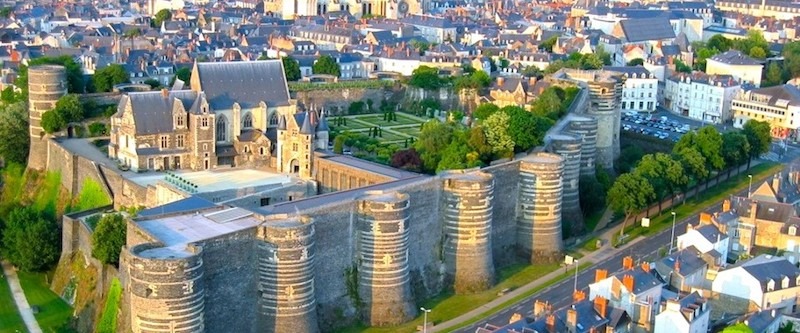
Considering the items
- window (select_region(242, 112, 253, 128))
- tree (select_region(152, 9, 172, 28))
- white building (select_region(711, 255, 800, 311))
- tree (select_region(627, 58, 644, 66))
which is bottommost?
white building (select_region(711, 255, 800, 311))

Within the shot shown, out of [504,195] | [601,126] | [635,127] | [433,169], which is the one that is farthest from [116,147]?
[635,127]

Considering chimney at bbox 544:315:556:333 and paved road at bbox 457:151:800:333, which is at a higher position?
chimney at bbox 544:315:556:333

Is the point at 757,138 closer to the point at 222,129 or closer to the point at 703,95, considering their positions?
the point at 703,95

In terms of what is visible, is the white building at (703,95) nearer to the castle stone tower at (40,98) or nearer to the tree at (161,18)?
the castle stone tower at (40,98)

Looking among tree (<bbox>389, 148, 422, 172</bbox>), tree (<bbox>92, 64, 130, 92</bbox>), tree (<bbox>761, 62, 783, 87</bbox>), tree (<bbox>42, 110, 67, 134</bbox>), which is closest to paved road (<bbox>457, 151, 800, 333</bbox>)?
tree (<bbox>389, 148, 422, 172</bbox>)

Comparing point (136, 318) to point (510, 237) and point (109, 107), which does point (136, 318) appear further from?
point (109, 107)

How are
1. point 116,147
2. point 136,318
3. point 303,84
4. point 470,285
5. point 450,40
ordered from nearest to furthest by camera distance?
point 136,318
point 470,285
point 116,147
point 303,84
point 450,40

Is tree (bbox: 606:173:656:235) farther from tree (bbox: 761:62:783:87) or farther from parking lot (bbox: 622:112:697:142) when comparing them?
tree (bbox: 761:62:783:87)
